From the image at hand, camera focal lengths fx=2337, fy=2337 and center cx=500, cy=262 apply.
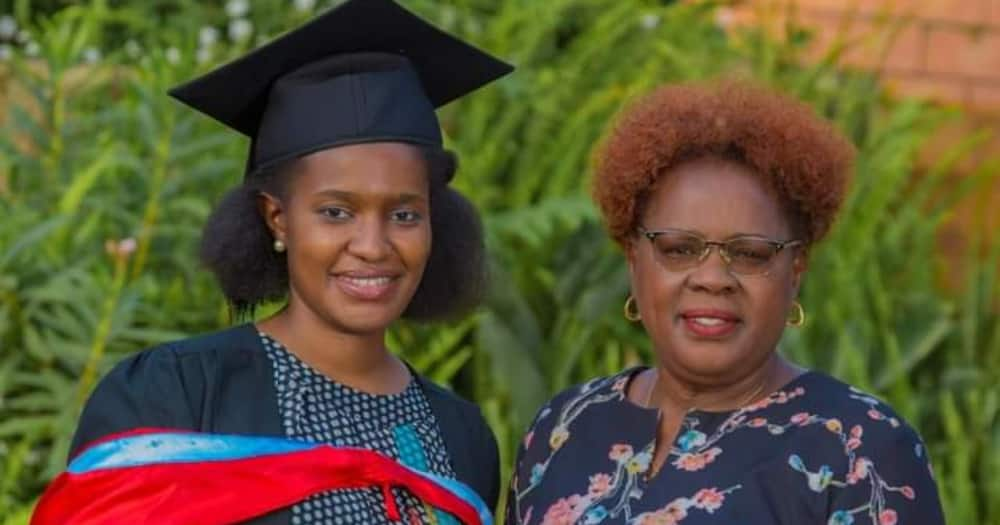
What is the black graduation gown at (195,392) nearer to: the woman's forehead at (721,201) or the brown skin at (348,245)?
the brown skin at (348,245)

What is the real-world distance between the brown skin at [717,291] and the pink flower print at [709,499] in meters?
0.15

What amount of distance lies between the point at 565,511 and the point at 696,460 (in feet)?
0.91

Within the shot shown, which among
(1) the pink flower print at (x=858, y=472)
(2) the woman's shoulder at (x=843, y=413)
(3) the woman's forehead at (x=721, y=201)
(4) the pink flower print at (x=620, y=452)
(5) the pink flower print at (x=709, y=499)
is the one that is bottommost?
(5) the pink flower print at (x=709, y=499)

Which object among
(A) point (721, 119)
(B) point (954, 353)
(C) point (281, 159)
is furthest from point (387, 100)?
(B) point (954, 353)

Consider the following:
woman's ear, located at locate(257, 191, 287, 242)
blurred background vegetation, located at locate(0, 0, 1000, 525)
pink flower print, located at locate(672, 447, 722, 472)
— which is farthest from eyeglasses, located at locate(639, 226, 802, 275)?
blurred background vegetation, located at locate(0, 0, 1000, 525)

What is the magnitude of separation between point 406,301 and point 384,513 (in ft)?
1.28

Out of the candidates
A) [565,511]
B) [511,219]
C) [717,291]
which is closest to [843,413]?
[717,291]

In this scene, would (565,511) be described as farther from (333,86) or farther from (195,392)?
(333,86)

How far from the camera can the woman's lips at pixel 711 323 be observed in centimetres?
407

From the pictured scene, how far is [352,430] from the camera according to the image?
13.7ft

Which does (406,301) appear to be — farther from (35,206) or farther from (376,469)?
(35,206)

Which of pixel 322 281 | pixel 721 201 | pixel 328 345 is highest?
pixel 721 201

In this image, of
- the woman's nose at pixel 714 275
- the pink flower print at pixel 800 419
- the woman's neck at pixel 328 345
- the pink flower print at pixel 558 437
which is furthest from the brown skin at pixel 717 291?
the woman's neck at pixel 328 345

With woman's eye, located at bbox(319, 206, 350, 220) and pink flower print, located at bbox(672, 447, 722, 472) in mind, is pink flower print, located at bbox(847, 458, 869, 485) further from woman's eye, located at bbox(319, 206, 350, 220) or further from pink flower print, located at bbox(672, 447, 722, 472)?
woman's eye, located at bbox(319, 206, 350, 220)
